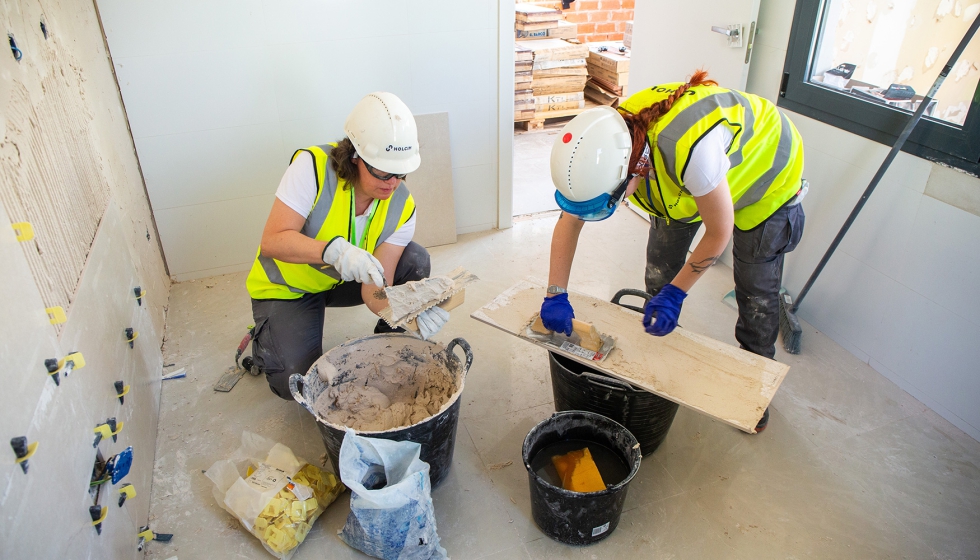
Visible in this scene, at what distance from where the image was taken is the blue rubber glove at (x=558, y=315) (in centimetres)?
190

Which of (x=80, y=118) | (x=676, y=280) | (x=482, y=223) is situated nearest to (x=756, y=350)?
(x=676, y=280)

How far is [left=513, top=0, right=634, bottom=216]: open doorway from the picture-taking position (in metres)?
4.83

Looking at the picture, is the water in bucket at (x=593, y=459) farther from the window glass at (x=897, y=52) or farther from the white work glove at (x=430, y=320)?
the window glass at (x=897, y=52)

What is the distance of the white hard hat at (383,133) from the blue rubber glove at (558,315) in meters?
0.64

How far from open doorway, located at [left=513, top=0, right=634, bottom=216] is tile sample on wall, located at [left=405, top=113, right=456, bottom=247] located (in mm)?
956

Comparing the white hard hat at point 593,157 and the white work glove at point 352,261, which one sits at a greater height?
the white hard hat at point 593,157

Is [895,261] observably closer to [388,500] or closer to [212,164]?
[388,500]

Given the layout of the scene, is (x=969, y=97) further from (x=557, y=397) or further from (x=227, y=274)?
(x=227, y=274)

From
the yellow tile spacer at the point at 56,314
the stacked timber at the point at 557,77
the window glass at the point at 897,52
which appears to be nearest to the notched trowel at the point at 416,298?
the yellow tile spacer at the point at 56,314

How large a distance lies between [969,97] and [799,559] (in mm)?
1709

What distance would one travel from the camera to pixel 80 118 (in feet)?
7.04

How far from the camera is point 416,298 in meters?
1.92

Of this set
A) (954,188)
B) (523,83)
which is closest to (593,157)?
(954,188)

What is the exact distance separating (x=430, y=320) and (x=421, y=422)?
0.38 meters
